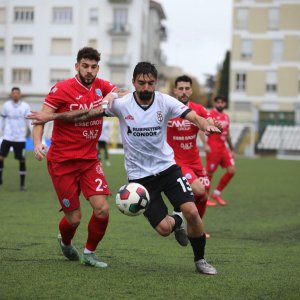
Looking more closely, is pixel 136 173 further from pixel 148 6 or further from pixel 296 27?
pixel 148 6

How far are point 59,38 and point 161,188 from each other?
65.3m

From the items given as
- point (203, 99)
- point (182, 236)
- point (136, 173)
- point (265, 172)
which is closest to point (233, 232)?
point (182, 236)

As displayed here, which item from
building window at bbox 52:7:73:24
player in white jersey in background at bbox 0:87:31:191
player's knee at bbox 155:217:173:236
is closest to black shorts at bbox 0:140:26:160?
player in white jersey in background at bbox 0:87:31:191

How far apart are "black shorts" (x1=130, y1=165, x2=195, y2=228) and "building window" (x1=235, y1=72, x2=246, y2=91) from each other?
6458 centimetres

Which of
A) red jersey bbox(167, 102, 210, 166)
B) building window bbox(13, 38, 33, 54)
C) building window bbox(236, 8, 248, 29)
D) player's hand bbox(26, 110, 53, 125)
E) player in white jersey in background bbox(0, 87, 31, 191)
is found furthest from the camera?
building window bbox(13, 38, 33, 54)

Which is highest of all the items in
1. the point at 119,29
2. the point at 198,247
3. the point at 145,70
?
the point at 119,29

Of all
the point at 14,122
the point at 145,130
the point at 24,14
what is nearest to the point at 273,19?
the point at 24,14

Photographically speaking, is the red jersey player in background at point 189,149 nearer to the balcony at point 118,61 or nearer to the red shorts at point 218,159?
the red shorts at point 218,159

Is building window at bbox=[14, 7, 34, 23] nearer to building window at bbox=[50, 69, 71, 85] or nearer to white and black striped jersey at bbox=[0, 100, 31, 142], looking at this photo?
building window at bbox=[50, 69, 71, 85]

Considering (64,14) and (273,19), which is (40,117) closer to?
(273,19)

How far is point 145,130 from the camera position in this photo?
7.32 m

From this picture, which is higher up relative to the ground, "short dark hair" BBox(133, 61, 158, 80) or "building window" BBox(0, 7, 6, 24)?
"building window" BBox(0, 7, 6, 24)

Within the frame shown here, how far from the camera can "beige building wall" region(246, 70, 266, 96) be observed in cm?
7069

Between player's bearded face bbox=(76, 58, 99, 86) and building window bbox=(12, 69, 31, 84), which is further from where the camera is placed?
building window bbox=(12, 69, 31, 84)
